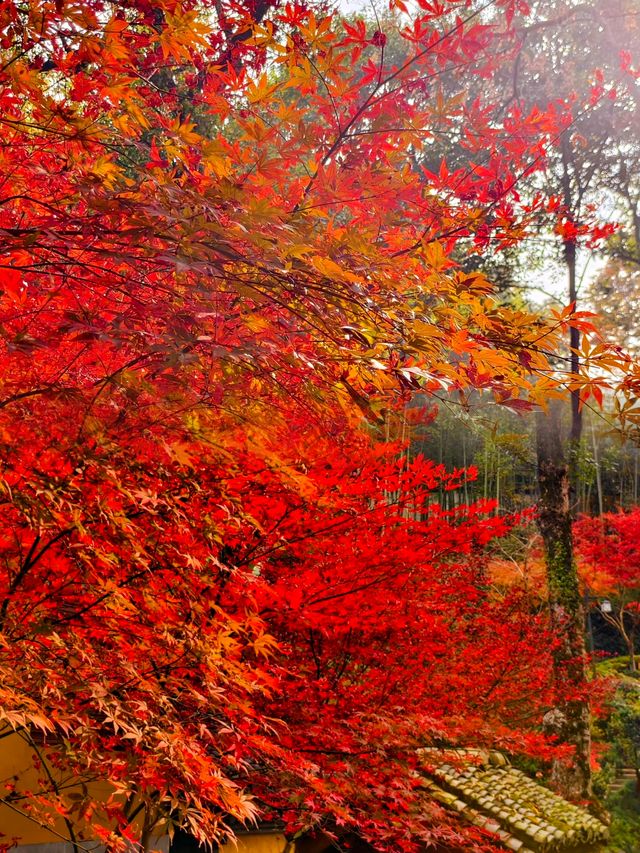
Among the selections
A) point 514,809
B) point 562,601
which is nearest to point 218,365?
point 514,809

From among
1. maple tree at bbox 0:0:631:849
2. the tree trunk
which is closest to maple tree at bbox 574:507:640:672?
the tree trunk

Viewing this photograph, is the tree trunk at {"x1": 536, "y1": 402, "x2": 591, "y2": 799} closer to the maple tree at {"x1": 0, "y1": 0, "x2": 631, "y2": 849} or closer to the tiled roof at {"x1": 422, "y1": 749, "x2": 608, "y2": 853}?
the tiled roof at {"x1": 422, "y1": 749, "x2": 608, "y2": 853}

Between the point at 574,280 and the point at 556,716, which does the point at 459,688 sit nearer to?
the point at 556,716

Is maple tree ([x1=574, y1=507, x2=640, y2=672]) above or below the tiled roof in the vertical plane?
above

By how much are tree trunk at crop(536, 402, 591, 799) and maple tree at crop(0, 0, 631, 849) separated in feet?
15.6

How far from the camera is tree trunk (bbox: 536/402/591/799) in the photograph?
10.4m

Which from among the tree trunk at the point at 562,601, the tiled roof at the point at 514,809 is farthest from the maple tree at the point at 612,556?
the tiled roof at the point at 514,809

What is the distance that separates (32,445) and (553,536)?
967 cm

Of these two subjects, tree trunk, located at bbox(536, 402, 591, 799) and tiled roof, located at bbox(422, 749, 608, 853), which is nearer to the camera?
tiled roof, located at bbox(422, 749, 608, 853)

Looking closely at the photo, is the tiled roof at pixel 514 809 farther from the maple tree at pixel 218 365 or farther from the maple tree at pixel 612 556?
the maple tree at pixel 612 556

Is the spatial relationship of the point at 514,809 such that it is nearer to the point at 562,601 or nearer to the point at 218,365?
the point at 562,601

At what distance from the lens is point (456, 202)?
11.3ft

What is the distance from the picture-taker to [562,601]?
1152 cm

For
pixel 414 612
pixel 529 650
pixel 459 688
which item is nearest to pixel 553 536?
pixel 529 650
